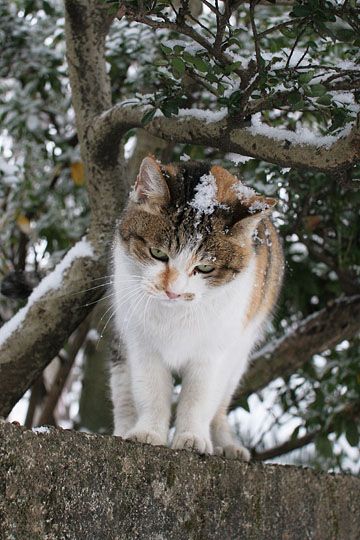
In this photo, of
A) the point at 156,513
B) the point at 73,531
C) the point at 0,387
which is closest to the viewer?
the point at 73,531

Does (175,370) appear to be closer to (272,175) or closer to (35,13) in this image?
(272,175)

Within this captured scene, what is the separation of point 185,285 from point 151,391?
484mm

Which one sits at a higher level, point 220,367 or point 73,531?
point 73,531

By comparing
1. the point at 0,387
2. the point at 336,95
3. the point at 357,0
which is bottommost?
the point at 0,387

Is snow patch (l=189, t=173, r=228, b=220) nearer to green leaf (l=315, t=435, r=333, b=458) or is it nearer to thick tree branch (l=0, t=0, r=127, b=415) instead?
thick tree branch (l=0, t=0, r=127, b=415)

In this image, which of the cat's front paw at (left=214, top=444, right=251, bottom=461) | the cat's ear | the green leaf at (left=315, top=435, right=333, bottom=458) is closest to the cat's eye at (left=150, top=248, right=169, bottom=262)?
the cat's ear

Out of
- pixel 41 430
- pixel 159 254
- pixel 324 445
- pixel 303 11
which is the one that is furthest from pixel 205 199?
pixel 324 445

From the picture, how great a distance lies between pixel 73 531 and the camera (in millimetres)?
1678

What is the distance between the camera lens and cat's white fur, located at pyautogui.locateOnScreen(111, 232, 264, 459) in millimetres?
2498

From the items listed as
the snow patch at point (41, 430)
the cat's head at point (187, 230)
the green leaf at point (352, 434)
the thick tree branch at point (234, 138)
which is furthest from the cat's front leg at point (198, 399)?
the green leaf at point (352, 434)

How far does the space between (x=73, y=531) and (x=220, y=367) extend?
3.65ft

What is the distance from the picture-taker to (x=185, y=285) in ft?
7.79

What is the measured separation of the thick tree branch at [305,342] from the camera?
156 inches

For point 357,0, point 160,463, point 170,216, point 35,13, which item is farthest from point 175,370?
point 35,13
